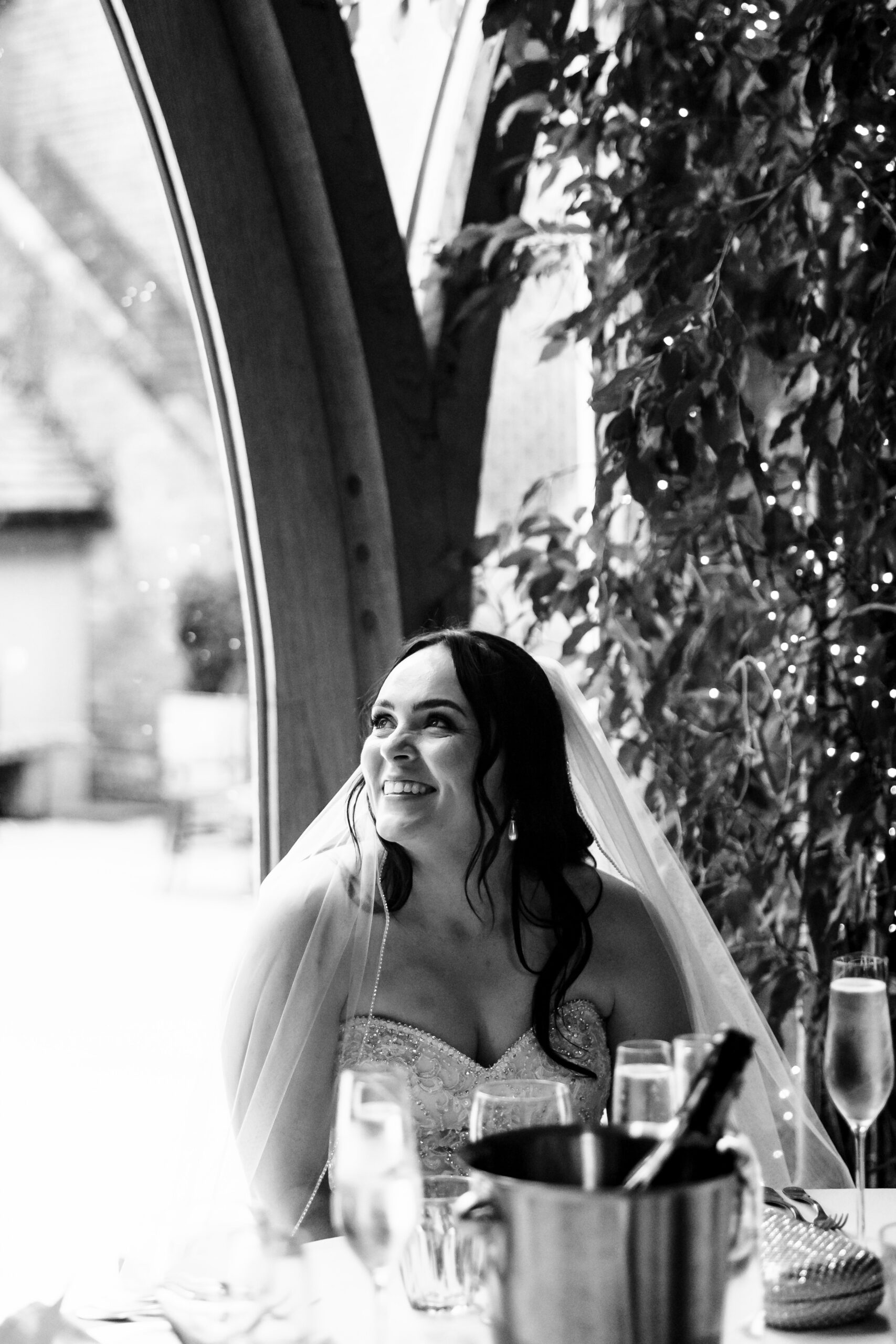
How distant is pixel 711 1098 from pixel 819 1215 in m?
0.55

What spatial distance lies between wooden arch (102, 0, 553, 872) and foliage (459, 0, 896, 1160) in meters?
0.21

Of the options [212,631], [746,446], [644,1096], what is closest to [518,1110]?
[644,1096]

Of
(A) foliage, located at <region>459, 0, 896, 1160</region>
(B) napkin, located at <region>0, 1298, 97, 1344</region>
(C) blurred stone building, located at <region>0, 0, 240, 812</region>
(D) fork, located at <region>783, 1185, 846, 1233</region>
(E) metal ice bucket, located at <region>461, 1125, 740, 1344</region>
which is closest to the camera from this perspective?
(E) metal ice bucket, located at <region>461, 1125, 740, 1344</region>

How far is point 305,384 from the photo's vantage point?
8.79ft

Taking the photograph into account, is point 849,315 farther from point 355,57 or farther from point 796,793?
point 355,57

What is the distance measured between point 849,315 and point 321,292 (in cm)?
95

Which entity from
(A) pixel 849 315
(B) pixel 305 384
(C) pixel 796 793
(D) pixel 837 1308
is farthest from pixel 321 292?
(D) pixel 837 1308

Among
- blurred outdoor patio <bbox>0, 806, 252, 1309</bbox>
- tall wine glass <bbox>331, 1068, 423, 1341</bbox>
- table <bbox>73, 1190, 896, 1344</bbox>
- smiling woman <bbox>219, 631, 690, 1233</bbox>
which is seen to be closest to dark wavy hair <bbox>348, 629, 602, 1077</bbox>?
smiling woman <bbox>219, 631, 690, 1233</bbox>

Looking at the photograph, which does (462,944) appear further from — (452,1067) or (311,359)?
(311,359)

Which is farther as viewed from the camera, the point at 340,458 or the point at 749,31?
the point at 340,458

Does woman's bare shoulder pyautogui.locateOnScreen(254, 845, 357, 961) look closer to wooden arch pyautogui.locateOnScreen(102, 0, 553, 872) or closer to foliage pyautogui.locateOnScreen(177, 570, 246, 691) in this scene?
wooden arch pyautogui.locateOnScreen(102, 0, 553, 872)

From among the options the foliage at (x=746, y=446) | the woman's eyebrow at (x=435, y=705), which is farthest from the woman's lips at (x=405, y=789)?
the foliage at (x=746, y=446)

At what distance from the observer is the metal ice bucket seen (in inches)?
35.0

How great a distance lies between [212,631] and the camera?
2760mm
